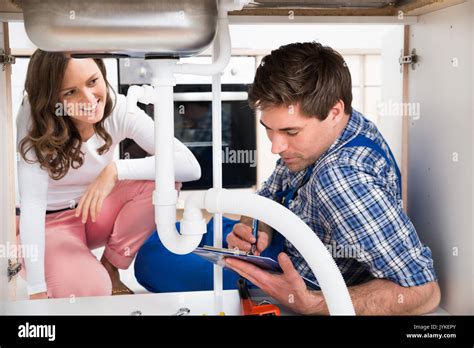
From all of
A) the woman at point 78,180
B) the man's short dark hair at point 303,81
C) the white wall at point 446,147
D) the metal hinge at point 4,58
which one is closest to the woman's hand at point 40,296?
the woman at point 78,180

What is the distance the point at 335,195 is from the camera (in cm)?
86

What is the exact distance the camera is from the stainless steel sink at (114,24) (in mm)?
617

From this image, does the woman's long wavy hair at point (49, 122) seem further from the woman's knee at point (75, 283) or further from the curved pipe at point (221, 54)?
the curved pipe at point (221, 54)

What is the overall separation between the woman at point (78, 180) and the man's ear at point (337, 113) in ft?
1.22

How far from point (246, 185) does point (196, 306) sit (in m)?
0.74

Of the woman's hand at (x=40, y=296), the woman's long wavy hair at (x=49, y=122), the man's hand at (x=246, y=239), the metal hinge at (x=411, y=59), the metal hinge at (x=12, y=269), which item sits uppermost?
the metal hinge at (x=411, y=59)

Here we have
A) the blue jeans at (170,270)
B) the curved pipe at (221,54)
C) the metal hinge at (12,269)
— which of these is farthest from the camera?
the blue jeans at (170,270)

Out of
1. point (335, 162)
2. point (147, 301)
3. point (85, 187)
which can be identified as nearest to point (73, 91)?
point (85, 187)

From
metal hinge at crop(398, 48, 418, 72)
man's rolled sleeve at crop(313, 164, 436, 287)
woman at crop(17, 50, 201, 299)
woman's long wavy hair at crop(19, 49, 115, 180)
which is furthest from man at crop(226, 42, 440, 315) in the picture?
woman's long wavy hair at crop(19, 49, 115, 180)

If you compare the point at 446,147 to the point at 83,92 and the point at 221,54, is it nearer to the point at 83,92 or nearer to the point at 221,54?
the point at 221,54

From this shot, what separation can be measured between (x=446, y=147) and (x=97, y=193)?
690 millimetres
